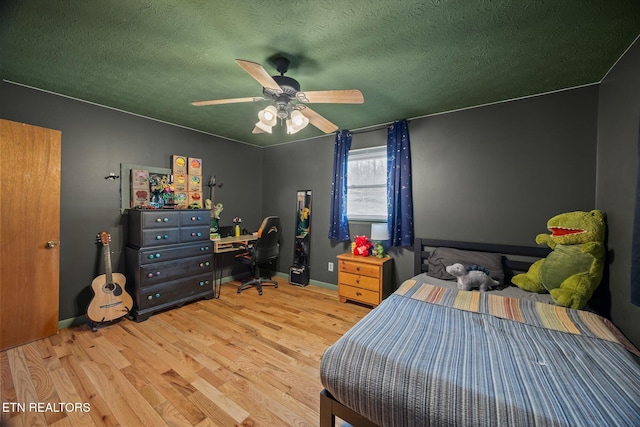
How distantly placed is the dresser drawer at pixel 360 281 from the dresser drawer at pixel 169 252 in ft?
6.11

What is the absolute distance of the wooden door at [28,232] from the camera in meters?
2.09

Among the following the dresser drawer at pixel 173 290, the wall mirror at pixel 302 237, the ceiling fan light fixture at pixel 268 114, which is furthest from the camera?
the wall mirror at pixel 302 237

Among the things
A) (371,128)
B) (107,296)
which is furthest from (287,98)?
(107,296)

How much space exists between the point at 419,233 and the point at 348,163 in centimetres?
146

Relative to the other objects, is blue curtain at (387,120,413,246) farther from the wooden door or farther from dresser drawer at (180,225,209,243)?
the wooden door

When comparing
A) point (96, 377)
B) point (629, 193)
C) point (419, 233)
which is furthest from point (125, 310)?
point (629, 193)

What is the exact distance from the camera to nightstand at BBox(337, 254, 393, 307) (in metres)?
3.03

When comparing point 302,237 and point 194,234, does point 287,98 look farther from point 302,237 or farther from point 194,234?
point 302,237

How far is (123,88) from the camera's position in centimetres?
236

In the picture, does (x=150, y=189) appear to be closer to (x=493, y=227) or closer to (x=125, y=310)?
(x=125, y=310)

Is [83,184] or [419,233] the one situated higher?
[83,184]

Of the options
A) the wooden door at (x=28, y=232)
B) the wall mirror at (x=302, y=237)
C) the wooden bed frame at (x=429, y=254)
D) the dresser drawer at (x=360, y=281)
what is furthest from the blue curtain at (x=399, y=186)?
the wooden door at (x=28, y=232)

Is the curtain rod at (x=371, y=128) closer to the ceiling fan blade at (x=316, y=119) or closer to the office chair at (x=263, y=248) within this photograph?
the ceiling fan blade at (x=316, y=119)

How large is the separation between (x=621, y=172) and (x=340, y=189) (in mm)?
2651
